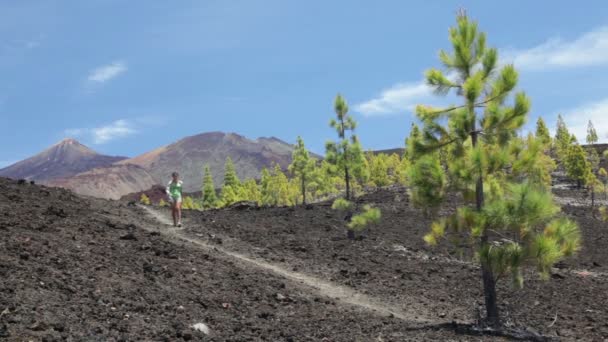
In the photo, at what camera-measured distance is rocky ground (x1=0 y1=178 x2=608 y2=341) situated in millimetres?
7582

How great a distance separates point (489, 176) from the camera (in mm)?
10594

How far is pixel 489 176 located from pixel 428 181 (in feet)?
4.44

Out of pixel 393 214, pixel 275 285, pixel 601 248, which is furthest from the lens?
pixel 393 214

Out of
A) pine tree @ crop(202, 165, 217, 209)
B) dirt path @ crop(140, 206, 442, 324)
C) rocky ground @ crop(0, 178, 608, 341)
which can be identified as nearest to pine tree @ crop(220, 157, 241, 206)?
pine tree @ crop(202, 165, 217, 209)

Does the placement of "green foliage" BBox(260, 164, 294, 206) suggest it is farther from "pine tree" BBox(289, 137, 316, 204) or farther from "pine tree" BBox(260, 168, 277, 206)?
"pine tree" BBox(289, 137, 316, 204)

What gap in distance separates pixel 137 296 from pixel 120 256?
8.40 ft

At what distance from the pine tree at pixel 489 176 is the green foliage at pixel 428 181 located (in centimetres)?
31

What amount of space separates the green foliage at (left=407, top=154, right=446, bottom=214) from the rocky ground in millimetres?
2196

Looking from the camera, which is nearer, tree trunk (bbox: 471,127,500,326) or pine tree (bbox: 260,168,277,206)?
tree trunk (bbox: 471,127,500,326)

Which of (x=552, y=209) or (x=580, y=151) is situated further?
(x=580, y=151)

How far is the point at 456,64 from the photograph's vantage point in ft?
35.8

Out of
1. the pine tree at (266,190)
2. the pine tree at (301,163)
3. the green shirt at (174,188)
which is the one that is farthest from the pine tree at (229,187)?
the green shirt at (174,188)

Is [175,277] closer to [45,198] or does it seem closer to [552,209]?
[552,209]

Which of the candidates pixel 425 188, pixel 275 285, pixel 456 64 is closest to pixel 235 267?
pixel 275 285
